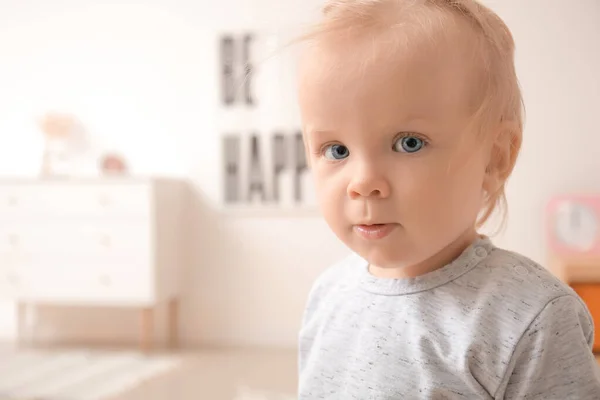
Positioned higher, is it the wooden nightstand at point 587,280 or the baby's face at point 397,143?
the baby's face at point 397,143

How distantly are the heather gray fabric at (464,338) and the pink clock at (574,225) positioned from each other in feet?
7.74

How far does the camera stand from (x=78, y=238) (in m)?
2.81

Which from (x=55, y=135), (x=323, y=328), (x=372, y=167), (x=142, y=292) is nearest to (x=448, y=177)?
(x=372, y=167)

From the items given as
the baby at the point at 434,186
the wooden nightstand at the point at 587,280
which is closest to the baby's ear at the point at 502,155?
the baby at the point at 434,186

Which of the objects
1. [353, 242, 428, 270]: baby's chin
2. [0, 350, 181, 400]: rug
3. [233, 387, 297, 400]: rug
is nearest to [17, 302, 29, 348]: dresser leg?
[0, 350, 181, 400]: rug

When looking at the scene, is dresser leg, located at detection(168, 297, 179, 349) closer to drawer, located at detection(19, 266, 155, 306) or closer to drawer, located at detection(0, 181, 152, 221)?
drawer, located at detection(19, 266, 155, 306)

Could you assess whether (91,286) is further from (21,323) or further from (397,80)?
(397,80)

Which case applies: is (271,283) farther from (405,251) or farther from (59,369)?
(405,251)

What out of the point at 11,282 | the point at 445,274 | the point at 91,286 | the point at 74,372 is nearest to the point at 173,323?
the point at 91,286

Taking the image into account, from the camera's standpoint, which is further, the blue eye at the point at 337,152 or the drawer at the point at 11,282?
the drawer at the point at 11,282

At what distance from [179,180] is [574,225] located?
200 centimetres

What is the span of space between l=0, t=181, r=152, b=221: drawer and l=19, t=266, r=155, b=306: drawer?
0.89 feet

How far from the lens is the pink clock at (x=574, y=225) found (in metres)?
2.73

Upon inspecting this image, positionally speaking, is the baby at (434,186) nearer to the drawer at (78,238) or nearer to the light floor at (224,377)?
the light floor at (224,377)
